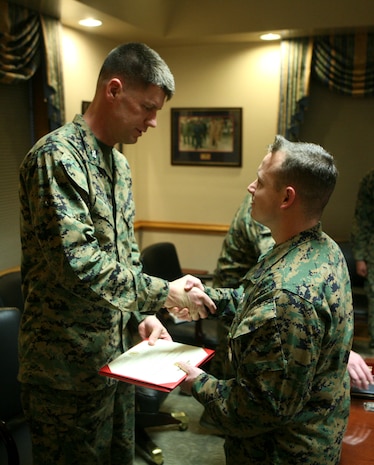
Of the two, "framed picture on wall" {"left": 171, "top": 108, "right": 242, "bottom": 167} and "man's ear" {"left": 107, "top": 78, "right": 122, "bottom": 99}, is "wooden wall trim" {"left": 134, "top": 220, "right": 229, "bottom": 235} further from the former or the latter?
"man's ear" {"left": 107, "top": 78, "right": 122, "bottom": 99}

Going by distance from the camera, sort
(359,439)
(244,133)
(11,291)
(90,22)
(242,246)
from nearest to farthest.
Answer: (359,439) → (242,246) → (11,291) → (90,22) → (244,133)

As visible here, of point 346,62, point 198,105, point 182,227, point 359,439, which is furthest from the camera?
point 182,227

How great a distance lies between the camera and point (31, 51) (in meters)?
3.06

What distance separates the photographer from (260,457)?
3.93 ft

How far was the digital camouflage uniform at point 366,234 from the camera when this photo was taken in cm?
361

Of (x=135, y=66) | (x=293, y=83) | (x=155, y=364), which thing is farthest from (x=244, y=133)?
(x=155, y=364)

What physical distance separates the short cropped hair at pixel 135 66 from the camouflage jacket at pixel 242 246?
86 cm

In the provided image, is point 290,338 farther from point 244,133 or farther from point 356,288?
point 244,133

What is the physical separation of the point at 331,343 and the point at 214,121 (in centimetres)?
349

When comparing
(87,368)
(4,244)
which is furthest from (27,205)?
(4,244)

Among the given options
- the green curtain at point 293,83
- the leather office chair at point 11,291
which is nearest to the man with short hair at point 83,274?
the leather office chair at point 11,291

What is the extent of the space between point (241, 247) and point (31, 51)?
1.85 meters

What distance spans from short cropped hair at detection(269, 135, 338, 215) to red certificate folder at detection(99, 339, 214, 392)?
0.56 meters

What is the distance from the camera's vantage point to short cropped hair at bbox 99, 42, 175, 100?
1.52m
